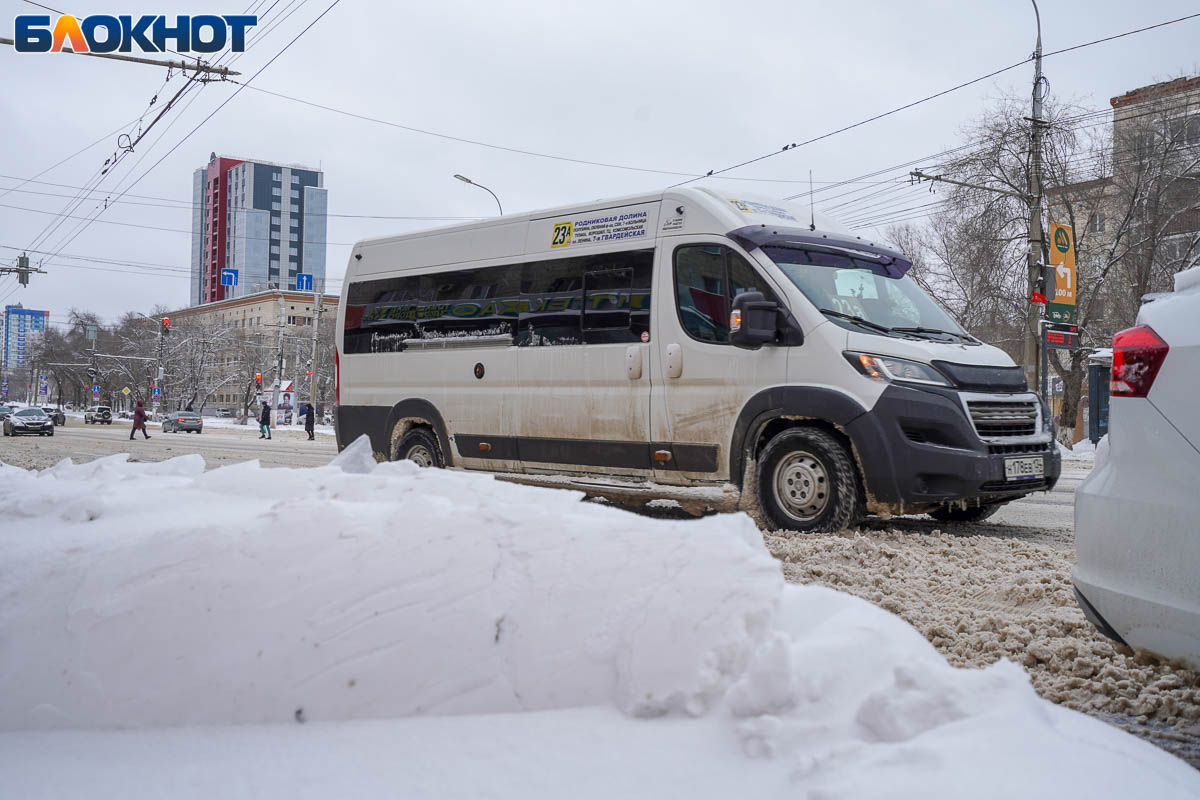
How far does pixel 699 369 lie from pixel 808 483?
123 centimetres

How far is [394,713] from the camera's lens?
213 centimetres

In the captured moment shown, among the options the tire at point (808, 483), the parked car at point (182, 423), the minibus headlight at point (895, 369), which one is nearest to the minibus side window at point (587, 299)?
the tire at point (808, 483)

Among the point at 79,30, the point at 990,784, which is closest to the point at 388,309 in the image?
the point at 990,784

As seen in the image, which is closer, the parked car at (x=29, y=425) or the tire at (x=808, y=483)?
the tire at (x=808, y=483)

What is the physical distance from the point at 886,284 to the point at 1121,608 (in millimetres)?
4720

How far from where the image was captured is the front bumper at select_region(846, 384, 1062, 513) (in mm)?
5852

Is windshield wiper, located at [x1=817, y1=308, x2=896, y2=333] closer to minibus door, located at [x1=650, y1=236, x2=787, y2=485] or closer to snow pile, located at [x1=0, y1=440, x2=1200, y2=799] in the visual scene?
minibus door, located at [x1=650, y1=236, x2=787, y2=485]

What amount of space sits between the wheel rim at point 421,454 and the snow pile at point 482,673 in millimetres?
6390

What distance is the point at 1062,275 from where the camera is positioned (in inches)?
874

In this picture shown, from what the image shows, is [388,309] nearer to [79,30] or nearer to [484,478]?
[484,478]

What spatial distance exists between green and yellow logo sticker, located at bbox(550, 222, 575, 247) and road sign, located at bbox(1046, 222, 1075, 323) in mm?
16842

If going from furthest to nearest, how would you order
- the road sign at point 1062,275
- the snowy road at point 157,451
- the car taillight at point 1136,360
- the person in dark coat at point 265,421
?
the person in dark coat at point 265,421 → the road sign at point 1062,275 → the snowy road at point 157,451 → the car taillight at point 1136,360

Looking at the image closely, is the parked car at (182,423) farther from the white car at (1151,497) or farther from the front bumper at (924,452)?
the white car at (1151,497)

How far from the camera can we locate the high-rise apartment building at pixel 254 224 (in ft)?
399
